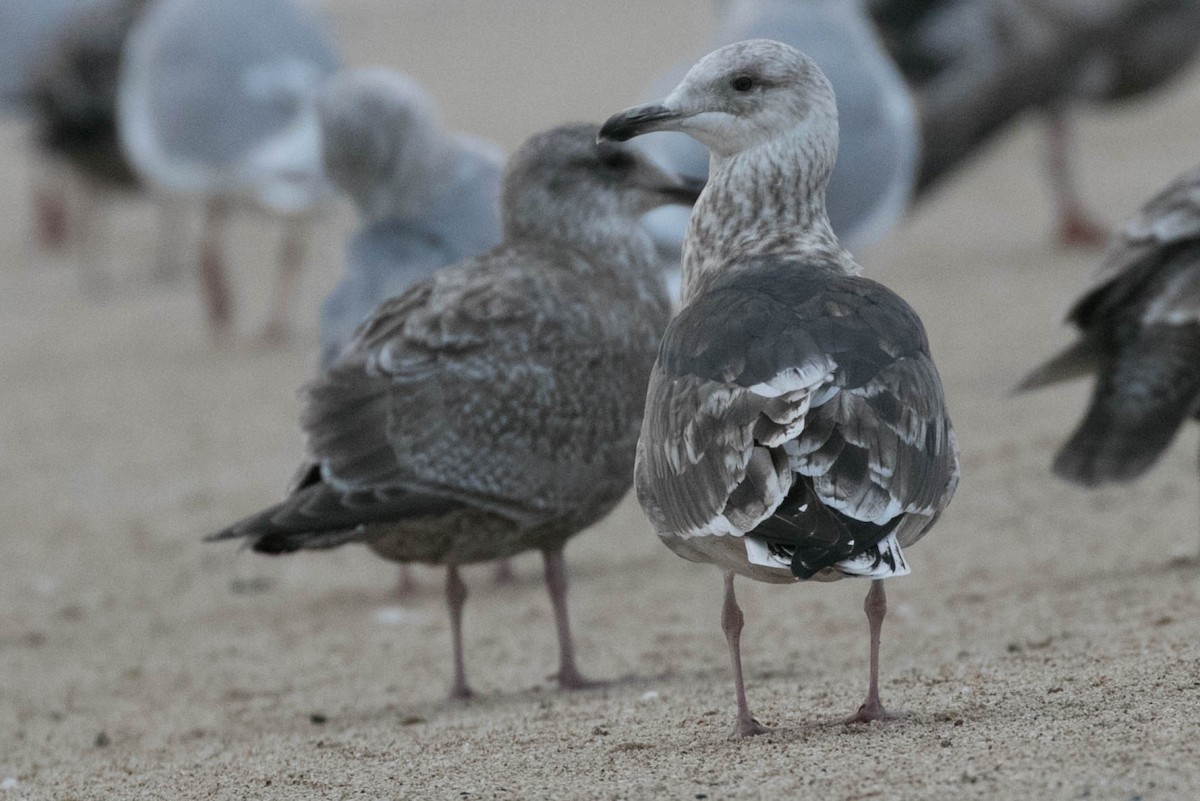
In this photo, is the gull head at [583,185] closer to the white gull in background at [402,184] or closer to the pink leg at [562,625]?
the pink leg at [562,625]

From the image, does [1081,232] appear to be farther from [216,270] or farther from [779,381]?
[779,381]

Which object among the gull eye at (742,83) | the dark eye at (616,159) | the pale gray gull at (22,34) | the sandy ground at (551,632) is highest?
the pale gray gull at (22,34)

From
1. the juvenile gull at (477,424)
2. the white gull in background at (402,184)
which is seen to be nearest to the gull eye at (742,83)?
the juvenile gull at (477,424)

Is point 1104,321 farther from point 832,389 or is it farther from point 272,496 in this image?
point 272,496

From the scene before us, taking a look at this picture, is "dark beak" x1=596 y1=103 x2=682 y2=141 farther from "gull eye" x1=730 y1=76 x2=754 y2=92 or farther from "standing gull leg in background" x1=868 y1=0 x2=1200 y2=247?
"standing gull leg in background" x1=868 y1=0 x2=1200 y2=247

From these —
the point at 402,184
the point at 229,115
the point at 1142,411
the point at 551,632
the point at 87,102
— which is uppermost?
the point at 87,102

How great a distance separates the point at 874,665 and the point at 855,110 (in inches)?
226

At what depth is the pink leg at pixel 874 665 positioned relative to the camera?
12.6ft

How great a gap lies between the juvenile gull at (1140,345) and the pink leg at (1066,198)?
646 cm

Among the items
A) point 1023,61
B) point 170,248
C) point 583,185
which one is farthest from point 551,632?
point 170,248

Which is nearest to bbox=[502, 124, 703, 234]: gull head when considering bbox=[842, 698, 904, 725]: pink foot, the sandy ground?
the sandy ground

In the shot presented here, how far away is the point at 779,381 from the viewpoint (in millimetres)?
3689

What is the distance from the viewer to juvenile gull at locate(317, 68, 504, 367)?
6.95m

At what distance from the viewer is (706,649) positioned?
5.56 metres
